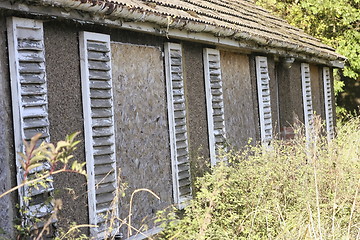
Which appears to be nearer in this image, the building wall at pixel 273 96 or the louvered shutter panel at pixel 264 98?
the louvered shutter panel at pixel 264 98

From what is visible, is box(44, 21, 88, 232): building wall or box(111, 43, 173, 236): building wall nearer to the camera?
box(44, 21, 88, 232): building wall

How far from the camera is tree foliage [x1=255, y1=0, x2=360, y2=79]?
18375 millimetres

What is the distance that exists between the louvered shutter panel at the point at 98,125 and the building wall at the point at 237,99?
3434 mm

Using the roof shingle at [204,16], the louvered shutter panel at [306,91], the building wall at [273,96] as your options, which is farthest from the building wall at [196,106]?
the louvered shutter panel at [306,91]

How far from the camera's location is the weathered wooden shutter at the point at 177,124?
25.8 feet

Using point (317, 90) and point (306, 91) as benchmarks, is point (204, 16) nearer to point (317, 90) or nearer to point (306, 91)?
point (306, 91)

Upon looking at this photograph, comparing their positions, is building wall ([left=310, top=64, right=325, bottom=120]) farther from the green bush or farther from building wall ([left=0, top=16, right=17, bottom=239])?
building wall ([left=0, top=16, right=17, bottom=239])

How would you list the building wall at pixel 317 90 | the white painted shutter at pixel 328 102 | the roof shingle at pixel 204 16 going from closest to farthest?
the roof shingle at pixel 204 16, the building wall at pixel 317 90, the white painted shutter at pixel 328 102

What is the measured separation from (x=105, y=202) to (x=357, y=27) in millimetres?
14829

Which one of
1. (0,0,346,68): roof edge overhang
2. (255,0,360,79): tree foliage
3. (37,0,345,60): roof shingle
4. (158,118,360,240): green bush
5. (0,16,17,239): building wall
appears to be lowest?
(158,118,360,240): green bush

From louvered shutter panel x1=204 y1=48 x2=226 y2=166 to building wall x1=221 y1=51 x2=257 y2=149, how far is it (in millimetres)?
325

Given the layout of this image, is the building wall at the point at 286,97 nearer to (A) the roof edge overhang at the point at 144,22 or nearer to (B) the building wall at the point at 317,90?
(A) the roof edge overhang at the point at 144,22

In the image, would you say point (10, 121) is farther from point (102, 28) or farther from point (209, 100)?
point (209, 100)

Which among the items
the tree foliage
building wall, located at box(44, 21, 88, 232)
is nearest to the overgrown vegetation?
the tree foliage
